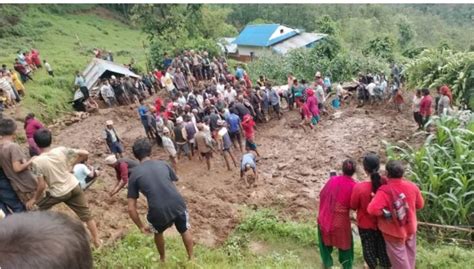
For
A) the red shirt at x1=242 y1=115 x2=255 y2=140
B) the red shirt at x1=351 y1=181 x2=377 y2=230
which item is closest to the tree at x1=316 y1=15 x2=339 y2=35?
the red shirt at x1=242 y1=115 x2=255 y2=140

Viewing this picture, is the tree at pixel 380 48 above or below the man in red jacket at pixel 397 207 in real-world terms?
below

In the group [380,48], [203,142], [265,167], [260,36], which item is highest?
[203,142]

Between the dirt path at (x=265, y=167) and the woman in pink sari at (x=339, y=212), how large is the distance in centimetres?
202

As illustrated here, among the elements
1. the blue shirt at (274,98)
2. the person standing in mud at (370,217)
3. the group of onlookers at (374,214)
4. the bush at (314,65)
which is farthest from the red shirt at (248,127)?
the bush at (314,65)

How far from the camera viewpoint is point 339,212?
4.65 meters

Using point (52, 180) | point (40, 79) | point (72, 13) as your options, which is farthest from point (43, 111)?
point (72, 13)

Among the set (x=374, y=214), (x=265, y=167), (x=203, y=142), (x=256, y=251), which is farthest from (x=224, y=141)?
(x=374, y=214)

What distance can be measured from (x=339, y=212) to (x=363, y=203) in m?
0.29

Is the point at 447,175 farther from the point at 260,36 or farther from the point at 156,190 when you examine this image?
the point at 260,36

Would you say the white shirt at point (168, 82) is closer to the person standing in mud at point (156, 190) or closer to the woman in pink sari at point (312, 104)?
the woman in pink sari at point (312, 104)

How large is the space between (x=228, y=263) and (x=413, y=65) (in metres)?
11.3

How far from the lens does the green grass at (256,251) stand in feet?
16.0

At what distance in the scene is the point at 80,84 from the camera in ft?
52.3

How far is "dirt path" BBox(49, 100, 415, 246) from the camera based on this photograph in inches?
278
